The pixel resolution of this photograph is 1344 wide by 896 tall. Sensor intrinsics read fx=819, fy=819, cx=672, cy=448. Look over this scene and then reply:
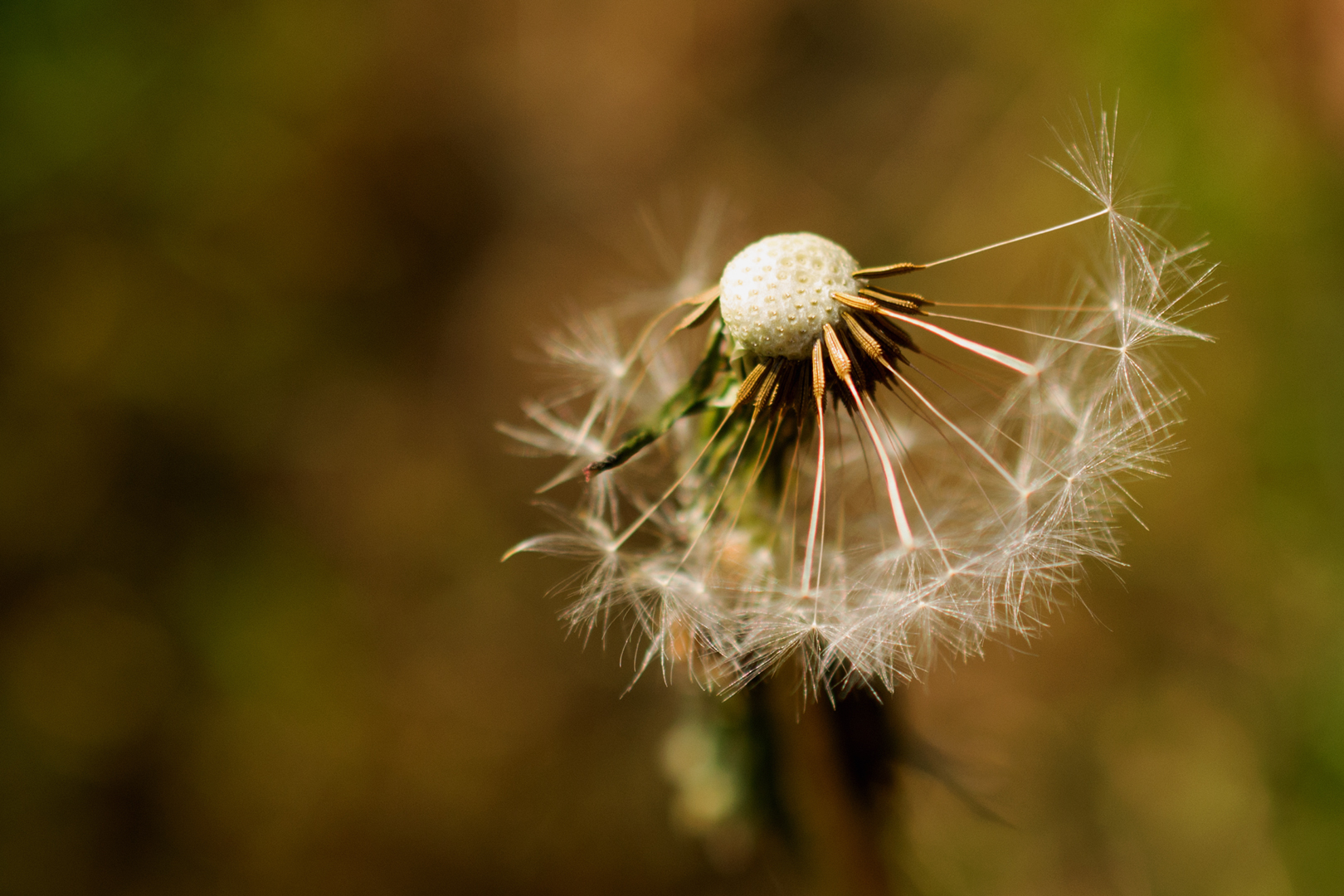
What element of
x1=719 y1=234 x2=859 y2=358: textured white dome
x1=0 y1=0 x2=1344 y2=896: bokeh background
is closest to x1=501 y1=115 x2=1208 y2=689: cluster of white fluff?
x1=719 y1=234 x2=859 y2=358: textured white dome

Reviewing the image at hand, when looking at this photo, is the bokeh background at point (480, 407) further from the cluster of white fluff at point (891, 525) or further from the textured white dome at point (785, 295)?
the textured white dome at point (785, 295)

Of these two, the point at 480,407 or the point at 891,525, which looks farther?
the point at 480,407

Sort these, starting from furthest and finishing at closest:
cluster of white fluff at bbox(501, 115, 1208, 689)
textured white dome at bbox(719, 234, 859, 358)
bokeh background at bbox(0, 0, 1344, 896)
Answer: bokeh background at bbox(0, 0, 1344, 896) < cluster of white fluff at bbox(501, 115, 1208, 689) < textured white dome at bbox(719, 234, 859, 358)

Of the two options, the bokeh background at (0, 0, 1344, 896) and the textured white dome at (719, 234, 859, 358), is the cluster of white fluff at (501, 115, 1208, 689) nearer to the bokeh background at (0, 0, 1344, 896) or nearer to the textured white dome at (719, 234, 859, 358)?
the textured white dome at (719, 234, 859, 358)

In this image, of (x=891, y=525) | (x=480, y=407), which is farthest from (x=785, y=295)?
(x=480, y=407)

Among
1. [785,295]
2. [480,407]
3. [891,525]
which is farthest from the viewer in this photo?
[480,407]

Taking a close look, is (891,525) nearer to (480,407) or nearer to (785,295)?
(785,295)

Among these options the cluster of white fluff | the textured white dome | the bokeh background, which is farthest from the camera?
the bokeh background
